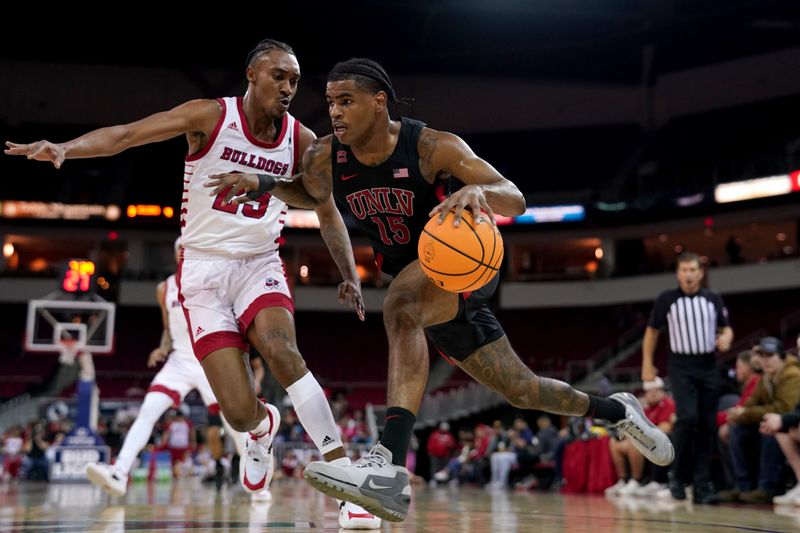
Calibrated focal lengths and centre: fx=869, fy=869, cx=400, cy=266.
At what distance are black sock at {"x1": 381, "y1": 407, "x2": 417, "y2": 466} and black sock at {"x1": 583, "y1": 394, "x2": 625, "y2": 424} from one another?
5.07 ft

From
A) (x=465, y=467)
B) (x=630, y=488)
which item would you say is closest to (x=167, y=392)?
(x=630, y=488)

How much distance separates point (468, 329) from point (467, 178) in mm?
777

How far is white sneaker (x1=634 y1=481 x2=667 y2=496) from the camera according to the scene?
946 centimetres

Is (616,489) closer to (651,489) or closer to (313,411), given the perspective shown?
(651,489)

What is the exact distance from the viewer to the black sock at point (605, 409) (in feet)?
16.1

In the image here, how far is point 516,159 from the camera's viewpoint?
32719mm

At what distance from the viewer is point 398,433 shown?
370cm

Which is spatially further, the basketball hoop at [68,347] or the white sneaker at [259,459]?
the basketball hoop at [68,347]

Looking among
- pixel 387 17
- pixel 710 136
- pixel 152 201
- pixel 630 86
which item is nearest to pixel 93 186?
pixel 152 201

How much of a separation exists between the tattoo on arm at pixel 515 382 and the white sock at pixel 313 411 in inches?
29.1

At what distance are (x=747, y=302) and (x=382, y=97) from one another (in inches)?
1077

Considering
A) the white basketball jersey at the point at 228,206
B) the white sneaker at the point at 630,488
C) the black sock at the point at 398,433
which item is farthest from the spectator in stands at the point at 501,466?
the black sock at the point at 398,433

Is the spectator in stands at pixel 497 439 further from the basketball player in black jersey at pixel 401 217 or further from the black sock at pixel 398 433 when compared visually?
the black sock at pixel 398 433

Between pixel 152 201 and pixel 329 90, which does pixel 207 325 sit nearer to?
pixel 329 90
